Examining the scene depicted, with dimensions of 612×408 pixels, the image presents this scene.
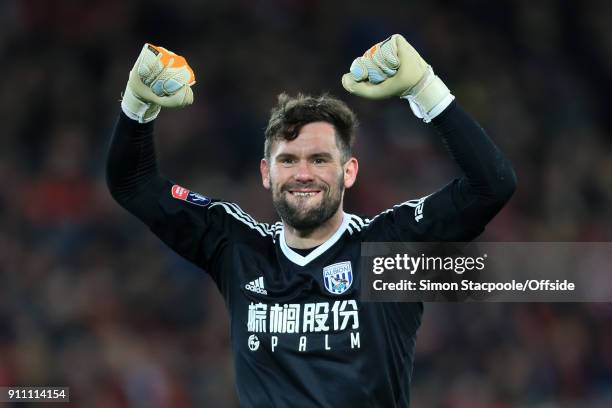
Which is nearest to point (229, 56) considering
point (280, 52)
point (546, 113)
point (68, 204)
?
point (280, 52)

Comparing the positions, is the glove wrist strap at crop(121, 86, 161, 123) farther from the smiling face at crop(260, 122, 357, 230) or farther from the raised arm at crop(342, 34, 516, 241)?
the raised arm at crop(342, 34, 516, 241)

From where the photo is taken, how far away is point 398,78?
129 inches

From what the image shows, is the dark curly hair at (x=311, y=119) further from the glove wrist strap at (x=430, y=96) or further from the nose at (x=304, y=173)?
the glove wrist strap at (x=430, y=96)

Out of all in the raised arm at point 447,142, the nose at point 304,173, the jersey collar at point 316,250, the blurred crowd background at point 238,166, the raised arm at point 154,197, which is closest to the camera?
the raised arm at point 447,142

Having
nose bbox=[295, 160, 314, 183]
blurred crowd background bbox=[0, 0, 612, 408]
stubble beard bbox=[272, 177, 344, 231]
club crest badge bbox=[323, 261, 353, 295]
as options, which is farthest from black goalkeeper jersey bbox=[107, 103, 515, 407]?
blurred crowd background bbox=[0, 0, 612, 408]

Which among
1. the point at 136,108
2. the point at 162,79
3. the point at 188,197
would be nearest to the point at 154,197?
the point at 188,197

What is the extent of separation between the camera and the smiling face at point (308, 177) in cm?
348

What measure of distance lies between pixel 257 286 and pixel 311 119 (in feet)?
2.05

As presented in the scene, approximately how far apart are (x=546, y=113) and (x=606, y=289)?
202 centimetres

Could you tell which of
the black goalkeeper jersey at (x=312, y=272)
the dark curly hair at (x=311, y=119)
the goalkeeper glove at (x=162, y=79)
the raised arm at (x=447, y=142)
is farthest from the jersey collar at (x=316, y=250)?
the goalkeeper glove at (x=162, y=79)

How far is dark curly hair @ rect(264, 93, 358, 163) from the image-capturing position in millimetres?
3555

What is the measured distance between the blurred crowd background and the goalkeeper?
10.4ft

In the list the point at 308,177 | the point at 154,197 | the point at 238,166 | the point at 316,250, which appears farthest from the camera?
the point at 238,166

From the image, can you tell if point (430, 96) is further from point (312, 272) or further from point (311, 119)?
point (312, 272)
